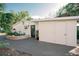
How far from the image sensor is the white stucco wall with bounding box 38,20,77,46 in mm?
9539

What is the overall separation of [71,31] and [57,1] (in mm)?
2160

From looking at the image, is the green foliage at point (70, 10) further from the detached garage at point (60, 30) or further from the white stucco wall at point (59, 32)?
the white stucco wall at point (59, 32)

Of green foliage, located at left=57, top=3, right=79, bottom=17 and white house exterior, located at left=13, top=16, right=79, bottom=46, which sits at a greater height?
green foliage, located at left=57, top=3, right=79, bottom=17

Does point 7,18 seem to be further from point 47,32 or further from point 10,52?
point 47,32

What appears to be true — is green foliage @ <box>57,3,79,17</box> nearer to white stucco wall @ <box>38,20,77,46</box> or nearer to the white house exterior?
the white house exterior

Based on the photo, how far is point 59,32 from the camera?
10.0 meters

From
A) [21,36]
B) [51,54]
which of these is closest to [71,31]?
[51,54]

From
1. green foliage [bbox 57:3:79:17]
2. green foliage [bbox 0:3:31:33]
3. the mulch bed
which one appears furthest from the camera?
green foliage [bbox 57:3:79:17]

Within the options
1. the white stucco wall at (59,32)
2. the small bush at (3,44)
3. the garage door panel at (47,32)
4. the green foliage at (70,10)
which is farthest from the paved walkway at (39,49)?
the green foliage at (70,10)

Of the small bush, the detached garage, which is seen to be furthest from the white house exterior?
the small bush

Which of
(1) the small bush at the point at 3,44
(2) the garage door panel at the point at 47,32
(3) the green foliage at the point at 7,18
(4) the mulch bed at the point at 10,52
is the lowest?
(4) the mulch bed at the point at 10,52

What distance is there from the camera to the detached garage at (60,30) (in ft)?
31.2

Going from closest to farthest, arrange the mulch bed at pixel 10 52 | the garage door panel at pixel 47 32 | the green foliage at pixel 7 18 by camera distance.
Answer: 1. the mulch bed at pixel 10 52
2. the green foliage at pixel 7 18
3. the garage door panel at pixel 47 32

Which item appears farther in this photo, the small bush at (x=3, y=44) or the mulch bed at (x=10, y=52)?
the small bush at (x=3, y=44)
